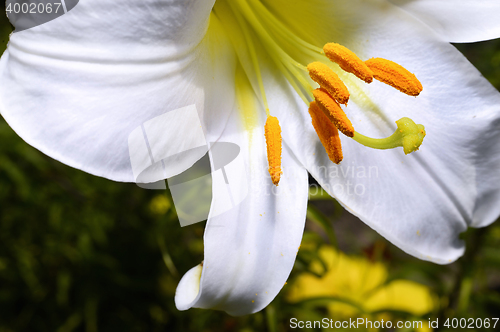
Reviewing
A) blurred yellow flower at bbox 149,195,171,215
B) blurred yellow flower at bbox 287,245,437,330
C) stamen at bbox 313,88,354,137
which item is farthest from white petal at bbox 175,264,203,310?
blurred yellow flower at bbox 287,245,437,330

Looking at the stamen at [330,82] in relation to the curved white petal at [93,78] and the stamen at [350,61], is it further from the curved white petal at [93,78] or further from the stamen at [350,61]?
the curved white petal at [93,78]

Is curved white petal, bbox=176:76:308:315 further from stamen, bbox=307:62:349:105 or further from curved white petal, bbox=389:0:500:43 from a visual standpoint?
curved white petal, bbox=389:0:500:43

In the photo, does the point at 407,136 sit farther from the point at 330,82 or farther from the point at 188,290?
the point at 188,290

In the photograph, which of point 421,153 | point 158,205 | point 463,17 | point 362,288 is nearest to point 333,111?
point 421,153

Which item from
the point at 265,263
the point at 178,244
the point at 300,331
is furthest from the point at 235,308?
the point at 178,244

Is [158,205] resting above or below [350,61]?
below

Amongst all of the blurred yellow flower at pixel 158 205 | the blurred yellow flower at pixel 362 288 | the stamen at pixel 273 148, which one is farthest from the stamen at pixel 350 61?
the blurred yellow flower at pixel 362 288
